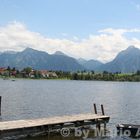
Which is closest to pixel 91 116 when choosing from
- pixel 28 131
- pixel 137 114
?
pixel 28 131

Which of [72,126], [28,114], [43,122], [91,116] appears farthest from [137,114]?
[43,122]

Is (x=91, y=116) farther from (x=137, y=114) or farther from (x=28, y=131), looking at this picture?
(x=137, y=114)

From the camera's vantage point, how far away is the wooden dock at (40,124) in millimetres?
31688

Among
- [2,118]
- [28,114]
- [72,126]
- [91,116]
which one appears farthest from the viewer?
[28,114]

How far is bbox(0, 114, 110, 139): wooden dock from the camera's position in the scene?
31688 mm

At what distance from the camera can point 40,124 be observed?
34625 millimetres

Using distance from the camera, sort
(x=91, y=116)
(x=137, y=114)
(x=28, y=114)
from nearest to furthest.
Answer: (x=91, y=116) → (x=28, y=114) → (x=137, y=114)

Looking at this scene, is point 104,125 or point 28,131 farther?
point 104,125

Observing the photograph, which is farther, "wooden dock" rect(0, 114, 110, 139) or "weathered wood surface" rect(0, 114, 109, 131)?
"weathered wood surface" rect(0, 114, 109, 131)

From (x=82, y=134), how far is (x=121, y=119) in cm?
1840

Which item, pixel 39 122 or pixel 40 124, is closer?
pixel 40 124

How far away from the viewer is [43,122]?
1412 inches

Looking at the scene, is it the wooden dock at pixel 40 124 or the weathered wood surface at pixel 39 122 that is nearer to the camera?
the wooden dock at pixel 40 124

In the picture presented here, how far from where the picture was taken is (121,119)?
56.6 metres
